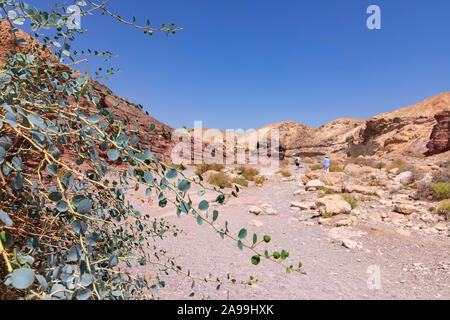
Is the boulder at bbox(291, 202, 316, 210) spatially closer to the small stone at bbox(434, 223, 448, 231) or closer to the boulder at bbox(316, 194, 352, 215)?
the boulder at bbox(316, 194, 352, 215)

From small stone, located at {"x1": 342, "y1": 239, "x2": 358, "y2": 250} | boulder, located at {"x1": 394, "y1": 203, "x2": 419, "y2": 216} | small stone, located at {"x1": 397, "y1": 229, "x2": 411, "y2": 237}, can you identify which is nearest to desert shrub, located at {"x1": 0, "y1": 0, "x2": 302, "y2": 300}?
small stone, located at {"x1": 342, "y1": 239, "x2": 358, "y2": 250}

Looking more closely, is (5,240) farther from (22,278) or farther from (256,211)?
(256,211)

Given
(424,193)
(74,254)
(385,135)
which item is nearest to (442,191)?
(424,193)

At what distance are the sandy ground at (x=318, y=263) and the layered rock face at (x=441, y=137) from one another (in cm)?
1801

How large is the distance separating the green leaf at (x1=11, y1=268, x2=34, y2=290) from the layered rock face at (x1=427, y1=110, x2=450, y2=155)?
24.1 metres

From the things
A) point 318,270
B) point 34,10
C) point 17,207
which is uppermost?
point 34,10

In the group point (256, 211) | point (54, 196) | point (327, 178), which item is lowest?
point (256, 211)

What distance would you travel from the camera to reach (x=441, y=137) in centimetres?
1845

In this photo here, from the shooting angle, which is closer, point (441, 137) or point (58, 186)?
point (58, 186)

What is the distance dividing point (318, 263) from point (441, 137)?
68.8ft

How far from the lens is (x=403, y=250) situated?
4.26 meters
